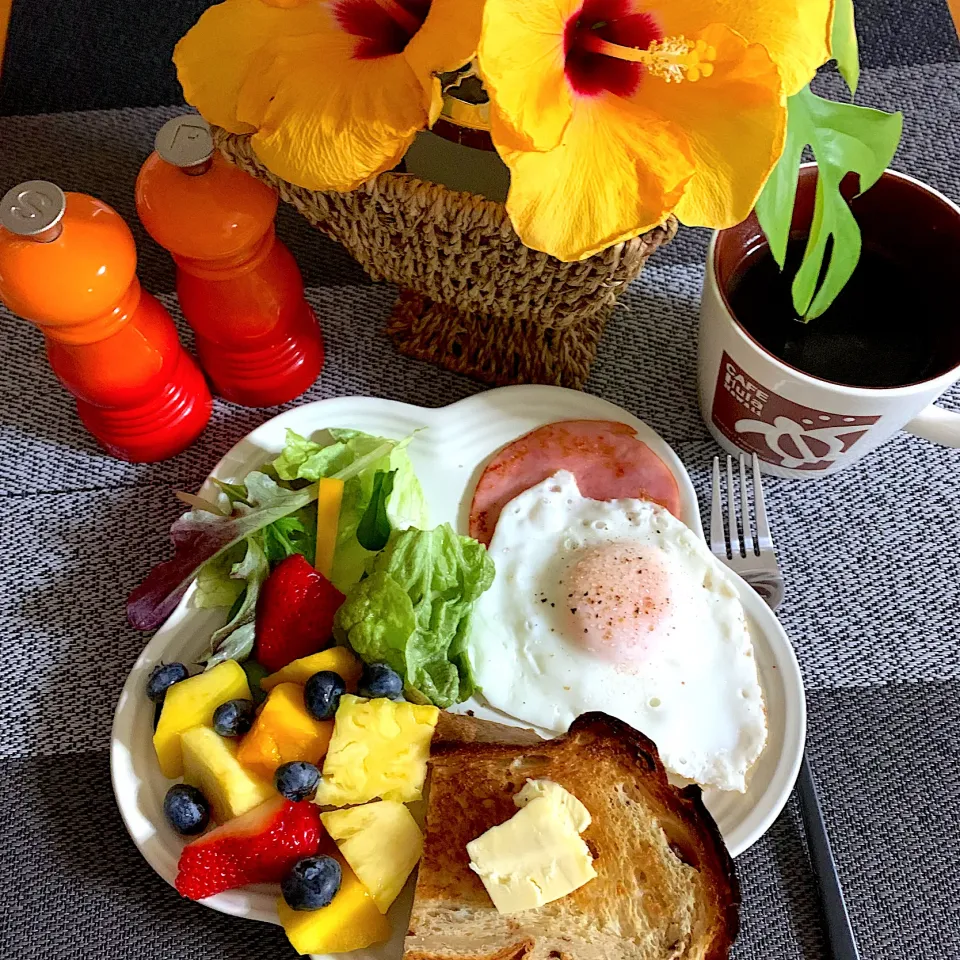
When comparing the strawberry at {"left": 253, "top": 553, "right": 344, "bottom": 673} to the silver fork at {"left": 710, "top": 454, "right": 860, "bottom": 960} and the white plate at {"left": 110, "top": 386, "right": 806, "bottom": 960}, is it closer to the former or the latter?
the white plate at {"left": 110, "top": 386, "right": 806, "bottom": 960}

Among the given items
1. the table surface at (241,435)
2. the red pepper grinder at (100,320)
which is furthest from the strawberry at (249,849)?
the red pepper grinder at (100,320)

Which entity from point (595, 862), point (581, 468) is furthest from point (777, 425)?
point (595, 862)

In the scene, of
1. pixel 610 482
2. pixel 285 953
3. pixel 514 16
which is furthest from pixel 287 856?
pixel 514 16

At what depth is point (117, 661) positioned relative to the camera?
109 centimetres

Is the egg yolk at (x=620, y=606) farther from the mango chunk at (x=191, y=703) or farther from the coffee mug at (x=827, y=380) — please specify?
the mango chunk at (x=191, y=703)

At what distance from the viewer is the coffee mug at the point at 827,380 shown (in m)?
0.93

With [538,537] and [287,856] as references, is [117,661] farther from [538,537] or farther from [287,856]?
[538,537]

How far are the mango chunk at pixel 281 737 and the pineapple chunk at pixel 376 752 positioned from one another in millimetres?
25

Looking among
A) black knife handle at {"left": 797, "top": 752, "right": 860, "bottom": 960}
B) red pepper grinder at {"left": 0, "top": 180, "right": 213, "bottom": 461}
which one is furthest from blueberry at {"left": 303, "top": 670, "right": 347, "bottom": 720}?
black knife handle at {"left": 797, "top": 752, "right": 860, "bottom": 960}

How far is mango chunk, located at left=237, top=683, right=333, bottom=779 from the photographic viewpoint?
3.01ft

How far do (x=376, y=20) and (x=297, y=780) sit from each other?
2.21ft

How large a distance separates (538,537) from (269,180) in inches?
19.0

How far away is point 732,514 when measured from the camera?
110cm

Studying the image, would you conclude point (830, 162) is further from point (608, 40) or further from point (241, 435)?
point (241, 435)
